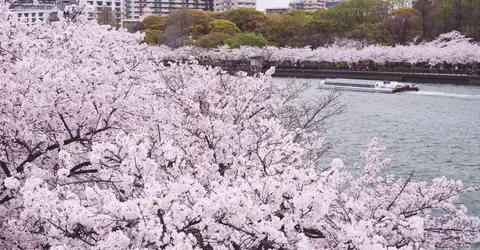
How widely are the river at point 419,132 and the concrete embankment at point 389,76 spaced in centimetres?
330

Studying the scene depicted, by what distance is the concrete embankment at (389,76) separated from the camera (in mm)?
38688

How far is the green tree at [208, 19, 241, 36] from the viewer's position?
7020 centimetres

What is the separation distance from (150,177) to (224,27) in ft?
221

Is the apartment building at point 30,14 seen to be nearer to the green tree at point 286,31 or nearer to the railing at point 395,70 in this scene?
the railing at point 395,70

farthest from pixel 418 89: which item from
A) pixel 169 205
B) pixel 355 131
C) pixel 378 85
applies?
pixel 169 205

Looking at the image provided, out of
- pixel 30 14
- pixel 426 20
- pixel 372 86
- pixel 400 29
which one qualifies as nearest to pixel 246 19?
pixel 400 29

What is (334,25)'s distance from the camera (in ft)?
201

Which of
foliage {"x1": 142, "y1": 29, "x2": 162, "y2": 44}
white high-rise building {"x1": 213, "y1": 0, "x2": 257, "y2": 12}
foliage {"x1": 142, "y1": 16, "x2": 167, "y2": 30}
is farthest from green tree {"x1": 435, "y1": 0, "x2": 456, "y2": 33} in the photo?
white high-rise building {"x1": 213, "y1": 0, "x2": 257, "y2": 12}

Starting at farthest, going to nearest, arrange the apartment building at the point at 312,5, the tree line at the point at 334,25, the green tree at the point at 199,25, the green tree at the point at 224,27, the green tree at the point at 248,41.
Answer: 1. the apartment building at the point at 312,5
2. the green tree at the point at 199,25
3. the green tree at the point at 224,27
4. the green tree at the point at 248,41
5. the tree line at the point at 334,25

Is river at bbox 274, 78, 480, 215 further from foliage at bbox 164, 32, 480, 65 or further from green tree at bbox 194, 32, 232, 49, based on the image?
green tree at bbox 194, 32, 232, 49

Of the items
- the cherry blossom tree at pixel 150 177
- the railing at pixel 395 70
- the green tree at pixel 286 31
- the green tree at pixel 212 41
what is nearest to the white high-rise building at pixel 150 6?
the green tree at pixel 212 41

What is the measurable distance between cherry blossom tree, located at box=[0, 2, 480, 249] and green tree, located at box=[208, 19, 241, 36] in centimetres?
6107

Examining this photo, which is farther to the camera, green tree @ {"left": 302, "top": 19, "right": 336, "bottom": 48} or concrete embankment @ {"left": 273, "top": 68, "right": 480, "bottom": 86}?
green tree @ {"left": 302, "top": 19, "right": 336, "bottom": 48}

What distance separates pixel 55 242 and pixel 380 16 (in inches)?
2607
